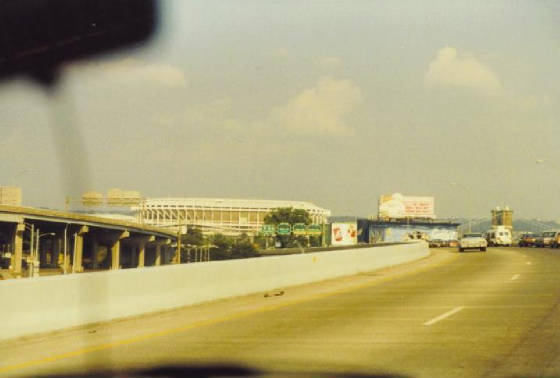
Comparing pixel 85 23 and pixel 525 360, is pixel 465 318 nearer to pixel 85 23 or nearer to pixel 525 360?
pixel 525 360

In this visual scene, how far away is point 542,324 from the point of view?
1307cm

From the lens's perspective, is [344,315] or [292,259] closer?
[344,315]

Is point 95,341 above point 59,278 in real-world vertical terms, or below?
below

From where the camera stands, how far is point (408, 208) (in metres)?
164

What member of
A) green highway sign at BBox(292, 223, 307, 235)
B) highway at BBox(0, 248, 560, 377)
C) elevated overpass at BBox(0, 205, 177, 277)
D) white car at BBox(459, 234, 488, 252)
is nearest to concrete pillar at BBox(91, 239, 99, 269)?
elevated overpass at BBox(0, 205, 177, 277)

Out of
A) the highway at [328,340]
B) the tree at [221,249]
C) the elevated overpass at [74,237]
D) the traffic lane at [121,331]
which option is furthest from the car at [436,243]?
the highway at [328,340]

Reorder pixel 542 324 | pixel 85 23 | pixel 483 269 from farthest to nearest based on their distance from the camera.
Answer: pixel 483 269 < pixel 542 324 < pixel 85 23

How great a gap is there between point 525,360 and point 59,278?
7489mm

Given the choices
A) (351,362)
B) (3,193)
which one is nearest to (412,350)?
(351,362)

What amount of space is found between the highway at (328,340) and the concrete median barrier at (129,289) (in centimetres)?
28

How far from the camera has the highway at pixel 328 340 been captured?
9.48 meters

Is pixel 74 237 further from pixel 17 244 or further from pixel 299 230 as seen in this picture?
pixel 299 230

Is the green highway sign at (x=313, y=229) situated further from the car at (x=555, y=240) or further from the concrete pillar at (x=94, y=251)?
the car at (x=555, y=240)

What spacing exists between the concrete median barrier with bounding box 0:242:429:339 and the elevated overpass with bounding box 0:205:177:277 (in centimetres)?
3281
